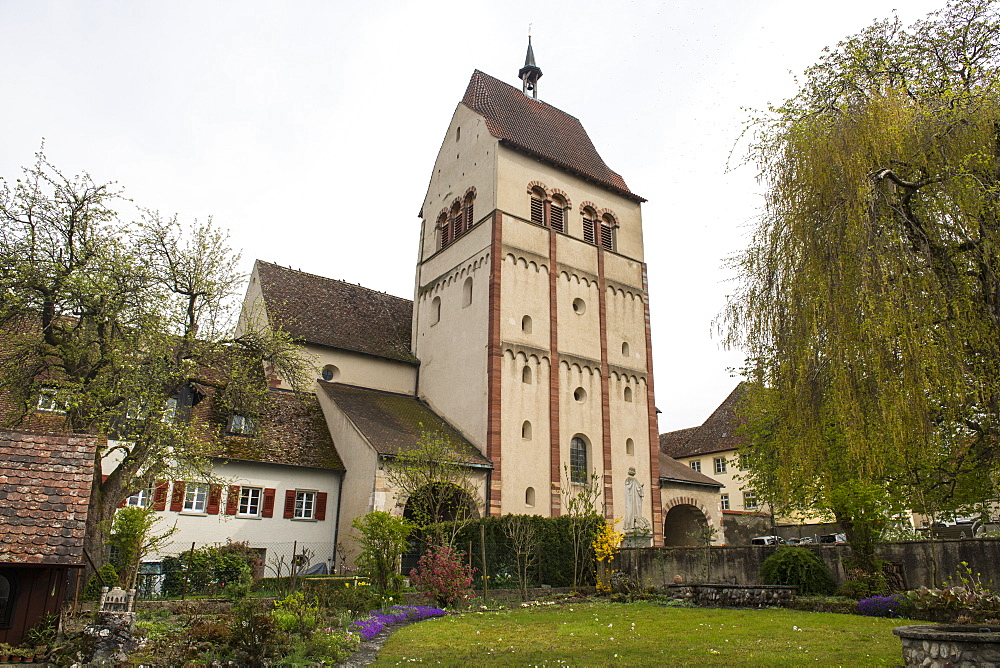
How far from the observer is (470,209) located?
3100 cm

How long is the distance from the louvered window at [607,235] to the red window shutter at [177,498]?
19.6 meters

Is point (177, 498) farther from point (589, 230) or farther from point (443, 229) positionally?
point (589, 230)

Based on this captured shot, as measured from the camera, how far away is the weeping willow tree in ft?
26.6

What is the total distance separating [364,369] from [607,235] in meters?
12.3

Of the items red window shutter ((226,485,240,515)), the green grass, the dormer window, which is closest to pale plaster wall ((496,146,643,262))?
the dormer window

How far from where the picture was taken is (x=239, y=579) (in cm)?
1891

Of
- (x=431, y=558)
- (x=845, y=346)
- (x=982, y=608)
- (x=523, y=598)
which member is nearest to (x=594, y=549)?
(x=523, y=598)

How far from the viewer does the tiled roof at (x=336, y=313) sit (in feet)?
94.3

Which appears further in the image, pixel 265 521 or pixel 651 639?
pixel 265 521

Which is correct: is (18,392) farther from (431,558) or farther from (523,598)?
(523,598)

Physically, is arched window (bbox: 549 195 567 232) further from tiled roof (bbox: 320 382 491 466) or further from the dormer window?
the dormer window

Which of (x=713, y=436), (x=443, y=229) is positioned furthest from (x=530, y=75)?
(x=713, y=436)

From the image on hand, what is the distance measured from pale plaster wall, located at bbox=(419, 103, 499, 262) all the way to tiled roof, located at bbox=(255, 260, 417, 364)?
3253 millimetres

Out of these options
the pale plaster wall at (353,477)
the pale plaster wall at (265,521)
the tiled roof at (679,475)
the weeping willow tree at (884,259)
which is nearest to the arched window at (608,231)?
the tiled roof at (679,475)
